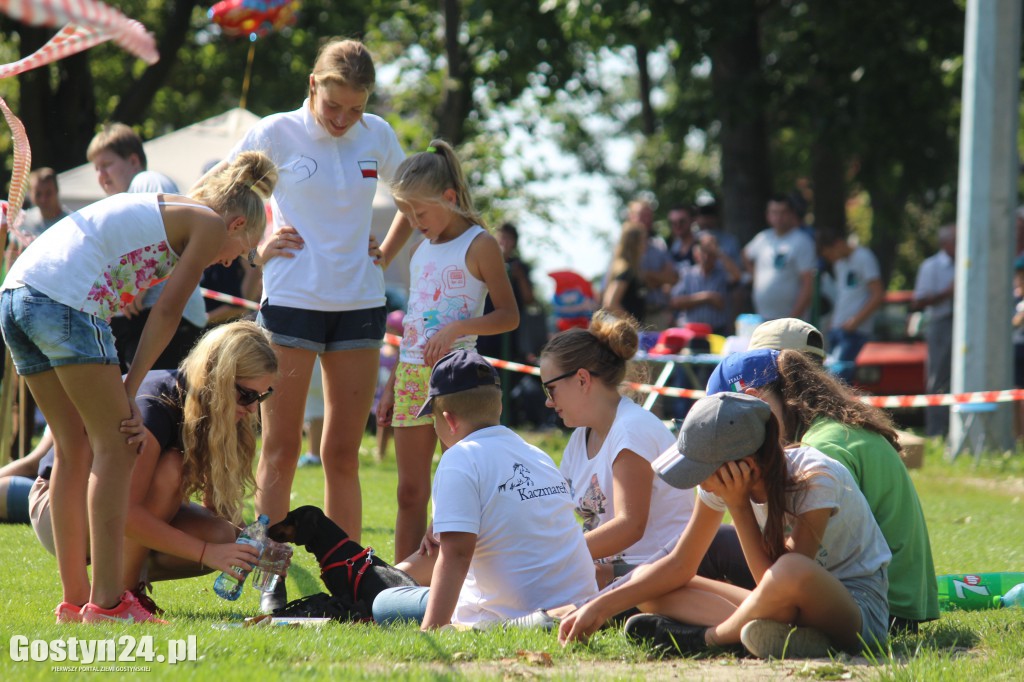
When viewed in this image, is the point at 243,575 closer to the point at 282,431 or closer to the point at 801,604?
the point at 282,431

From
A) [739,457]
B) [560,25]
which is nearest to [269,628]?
[739,457]

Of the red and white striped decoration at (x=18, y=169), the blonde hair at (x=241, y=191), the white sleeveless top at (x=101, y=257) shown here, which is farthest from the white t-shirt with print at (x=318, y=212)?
the white sleeveless top at (x=101, y=257)

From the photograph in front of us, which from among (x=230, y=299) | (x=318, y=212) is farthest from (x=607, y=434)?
(x=230, y=299)

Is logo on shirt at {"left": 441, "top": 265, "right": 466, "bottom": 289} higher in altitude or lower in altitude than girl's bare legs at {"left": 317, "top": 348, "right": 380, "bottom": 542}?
higher

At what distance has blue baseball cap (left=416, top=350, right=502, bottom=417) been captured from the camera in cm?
A: 444

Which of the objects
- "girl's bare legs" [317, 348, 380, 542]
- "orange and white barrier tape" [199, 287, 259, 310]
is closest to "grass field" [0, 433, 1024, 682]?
"girl's bare legs" [317, 348, 380, 542]

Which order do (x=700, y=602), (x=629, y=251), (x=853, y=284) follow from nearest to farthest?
1. (x=700, y=602)
2. (x=629, y=251)
3. (x=853, y=284)

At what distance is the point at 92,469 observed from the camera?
4.39 metres

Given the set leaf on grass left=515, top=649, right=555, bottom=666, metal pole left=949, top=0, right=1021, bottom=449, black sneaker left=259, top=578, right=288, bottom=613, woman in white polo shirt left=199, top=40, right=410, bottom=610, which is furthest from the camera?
metal pole left=949, top=0, right=1021, bottom=449

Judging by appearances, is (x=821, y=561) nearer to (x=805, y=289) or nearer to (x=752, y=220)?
(x=805, y=289)

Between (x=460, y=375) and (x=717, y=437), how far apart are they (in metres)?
1.09

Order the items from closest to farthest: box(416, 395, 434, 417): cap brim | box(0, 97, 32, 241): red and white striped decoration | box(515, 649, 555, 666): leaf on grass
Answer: box(515, 649, 555, 666): leaf on grass < box(416, 395, 434, 417): cap brim < box(0, 97, 32, 241): red and white striped decoration

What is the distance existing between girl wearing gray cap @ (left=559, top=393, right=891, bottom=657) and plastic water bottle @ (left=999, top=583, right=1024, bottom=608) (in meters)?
1.28

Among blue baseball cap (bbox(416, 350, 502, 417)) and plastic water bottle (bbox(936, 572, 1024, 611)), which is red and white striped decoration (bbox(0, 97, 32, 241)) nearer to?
blue baseball cap (bbox(416, 350, 502, 417))
